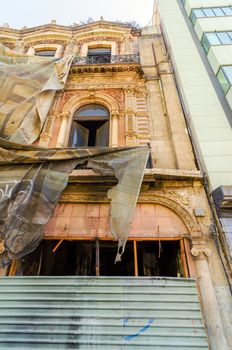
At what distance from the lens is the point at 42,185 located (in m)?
4.30

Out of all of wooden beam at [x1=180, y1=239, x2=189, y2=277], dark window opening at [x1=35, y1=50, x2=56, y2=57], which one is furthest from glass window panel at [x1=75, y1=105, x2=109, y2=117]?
dark window opening at [x1=35, y1=50, x2=56, y2=57]

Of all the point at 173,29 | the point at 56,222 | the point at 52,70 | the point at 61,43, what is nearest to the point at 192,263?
the point at 56,222

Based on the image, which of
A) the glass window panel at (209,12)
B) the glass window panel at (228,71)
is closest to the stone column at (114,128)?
the glass window panel at (228,71)

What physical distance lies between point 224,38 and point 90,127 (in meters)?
7.43

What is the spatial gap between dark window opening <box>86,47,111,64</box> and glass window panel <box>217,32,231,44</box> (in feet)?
16.7

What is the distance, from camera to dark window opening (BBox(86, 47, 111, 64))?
10.1 m

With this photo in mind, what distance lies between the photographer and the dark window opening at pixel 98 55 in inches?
396

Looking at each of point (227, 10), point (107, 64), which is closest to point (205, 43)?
point (227, 10)

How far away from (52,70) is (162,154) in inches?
197

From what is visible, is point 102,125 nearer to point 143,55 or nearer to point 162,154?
point 162,154

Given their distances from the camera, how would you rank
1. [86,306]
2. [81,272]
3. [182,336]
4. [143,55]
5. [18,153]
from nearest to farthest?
[182,336] < [86,306] < [18,153] < [81,272] < [143,55]

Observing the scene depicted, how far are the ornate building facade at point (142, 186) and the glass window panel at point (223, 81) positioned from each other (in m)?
1.77

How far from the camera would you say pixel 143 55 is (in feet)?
33.9

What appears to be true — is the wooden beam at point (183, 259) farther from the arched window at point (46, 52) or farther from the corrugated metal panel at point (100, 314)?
the arched window at point (46, 52)
